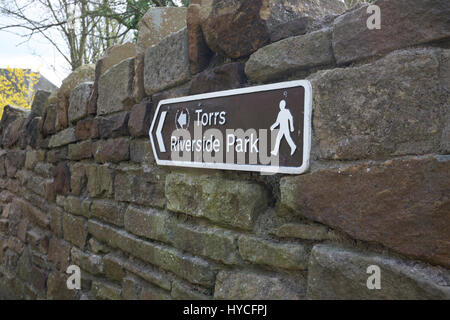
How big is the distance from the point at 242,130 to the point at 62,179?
186 cm

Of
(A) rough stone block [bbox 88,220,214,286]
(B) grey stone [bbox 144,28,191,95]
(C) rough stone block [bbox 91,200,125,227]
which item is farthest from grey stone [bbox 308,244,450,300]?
(C) rough stone block [bbox 91,200,125,227]

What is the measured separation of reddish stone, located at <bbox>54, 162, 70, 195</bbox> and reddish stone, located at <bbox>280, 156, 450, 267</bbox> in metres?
1.99

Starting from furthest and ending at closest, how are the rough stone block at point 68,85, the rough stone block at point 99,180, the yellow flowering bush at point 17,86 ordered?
1. the yellow flowering bush at point 17,86
2. the rough stone block at point 68,85
3. the rough stone block at point 99,180

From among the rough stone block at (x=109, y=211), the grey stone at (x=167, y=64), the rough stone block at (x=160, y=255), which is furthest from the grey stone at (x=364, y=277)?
the rough stone block at (x=109, y=211)

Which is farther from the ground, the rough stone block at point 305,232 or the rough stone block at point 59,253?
the rough stone block at point 305,232

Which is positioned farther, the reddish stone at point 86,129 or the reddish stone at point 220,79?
the reddish stone at point 86,129

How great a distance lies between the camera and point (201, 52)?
1.43m

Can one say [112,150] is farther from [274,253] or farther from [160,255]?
[274,253]

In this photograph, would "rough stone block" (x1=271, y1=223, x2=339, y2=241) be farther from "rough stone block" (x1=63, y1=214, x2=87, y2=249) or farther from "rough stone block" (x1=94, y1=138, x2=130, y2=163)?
"rough stone block" (x1=63, y1=214, x2=87, y2=249)

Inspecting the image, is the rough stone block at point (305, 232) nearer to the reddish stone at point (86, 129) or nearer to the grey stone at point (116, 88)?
the grey stone at point (116, 88)

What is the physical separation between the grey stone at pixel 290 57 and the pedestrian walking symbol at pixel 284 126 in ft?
0.41

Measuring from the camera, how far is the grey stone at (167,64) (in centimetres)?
152

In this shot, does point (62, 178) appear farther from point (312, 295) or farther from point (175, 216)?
point (312, 295)
